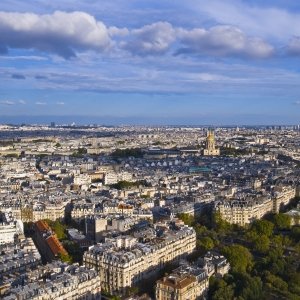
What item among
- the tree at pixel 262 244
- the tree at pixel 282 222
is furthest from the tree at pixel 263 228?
the tree at pixel 262 244

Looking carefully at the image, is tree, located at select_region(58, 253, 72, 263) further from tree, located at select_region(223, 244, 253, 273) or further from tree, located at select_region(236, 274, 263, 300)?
tree, located at select_region(236, 274, 263, 300)

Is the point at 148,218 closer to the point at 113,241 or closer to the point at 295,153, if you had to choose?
the point at 113,241

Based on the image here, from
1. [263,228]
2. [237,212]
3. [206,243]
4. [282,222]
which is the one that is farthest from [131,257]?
[237,212]

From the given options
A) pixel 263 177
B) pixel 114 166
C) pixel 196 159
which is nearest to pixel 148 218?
pixel 263 177

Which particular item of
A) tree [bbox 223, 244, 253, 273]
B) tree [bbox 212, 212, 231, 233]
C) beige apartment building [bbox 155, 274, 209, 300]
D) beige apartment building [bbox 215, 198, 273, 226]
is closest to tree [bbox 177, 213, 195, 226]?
tree [bbox 212, 212, 231, 233]

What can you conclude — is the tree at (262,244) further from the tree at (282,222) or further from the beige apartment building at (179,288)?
the beige apartment building at (179,288)

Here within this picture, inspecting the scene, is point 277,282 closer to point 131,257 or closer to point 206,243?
point 131,257
